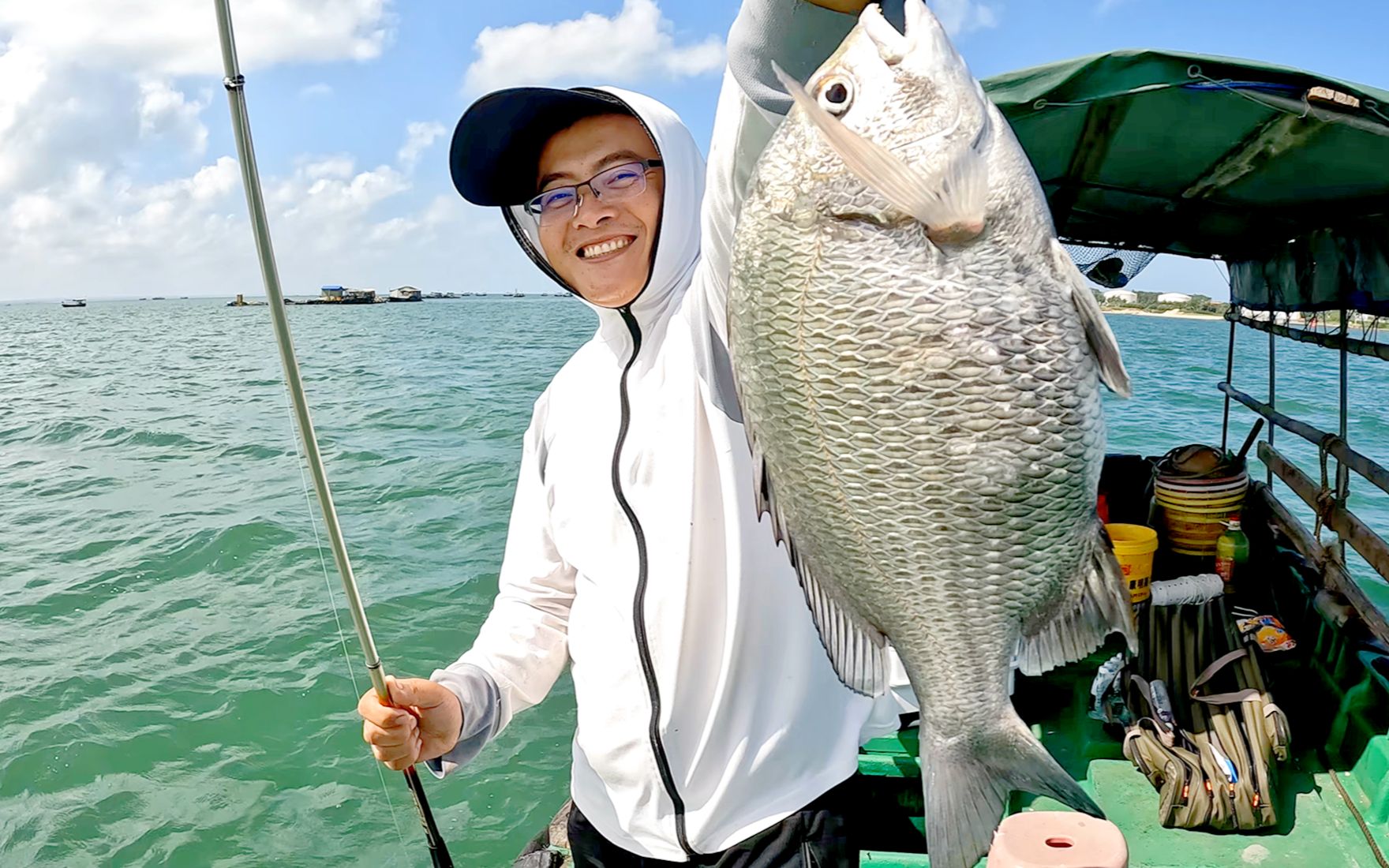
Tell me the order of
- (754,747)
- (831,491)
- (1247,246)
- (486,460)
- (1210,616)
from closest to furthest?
(831,491) → (754,747) → (1210,616) → (1247,246) → (486,460)

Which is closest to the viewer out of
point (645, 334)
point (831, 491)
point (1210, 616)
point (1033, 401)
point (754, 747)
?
point (1033, 401)

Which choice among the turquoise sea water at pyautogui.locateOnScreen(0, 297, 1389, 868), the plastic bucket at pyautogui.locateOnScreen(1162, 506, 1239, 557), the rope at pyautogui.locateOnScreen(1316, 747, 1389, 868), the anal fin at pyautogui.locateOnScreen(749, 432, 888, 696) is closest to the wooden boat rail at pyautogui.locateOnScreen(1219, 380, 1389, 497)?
the plastic bucket at pyautogui.locateOnScreen(1162, 506, 1239, 557)

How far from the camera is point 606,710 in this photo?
1.87 m

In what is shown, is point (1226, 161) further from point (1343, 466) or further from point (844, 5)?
point (844, 5)

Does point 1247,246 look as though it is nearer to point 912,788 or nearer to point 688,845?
point 912,788

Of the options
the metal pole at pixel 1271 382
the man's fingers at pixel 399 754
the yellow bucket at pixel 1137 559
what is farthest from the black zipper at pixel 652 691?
the metal pole at pixel 1271 382

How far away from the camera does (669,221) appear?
1.89m

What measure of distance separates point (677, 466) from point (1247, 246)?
475cm

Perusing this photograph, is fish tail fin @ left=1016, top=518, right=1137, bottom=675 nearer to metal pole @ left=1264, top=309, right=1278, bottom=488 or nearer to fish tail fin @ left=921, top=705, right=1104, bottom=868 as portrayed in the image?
fish tail fin @ left=921, top=705, right=1104, bottom=868

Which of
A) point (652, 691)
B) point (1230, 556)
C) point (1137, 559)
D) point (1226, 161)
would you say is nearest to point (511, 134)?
point (652, 691)

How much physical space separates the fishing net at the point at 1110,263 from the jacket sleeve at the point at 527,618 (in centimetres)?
438

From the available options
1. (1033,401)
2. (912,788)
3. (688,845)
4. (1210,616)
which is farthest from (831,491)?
(1210,616)

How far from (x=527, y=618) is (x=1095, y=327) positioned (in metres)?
1.46

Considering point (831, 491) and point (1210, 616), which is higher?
point (831, 491)
